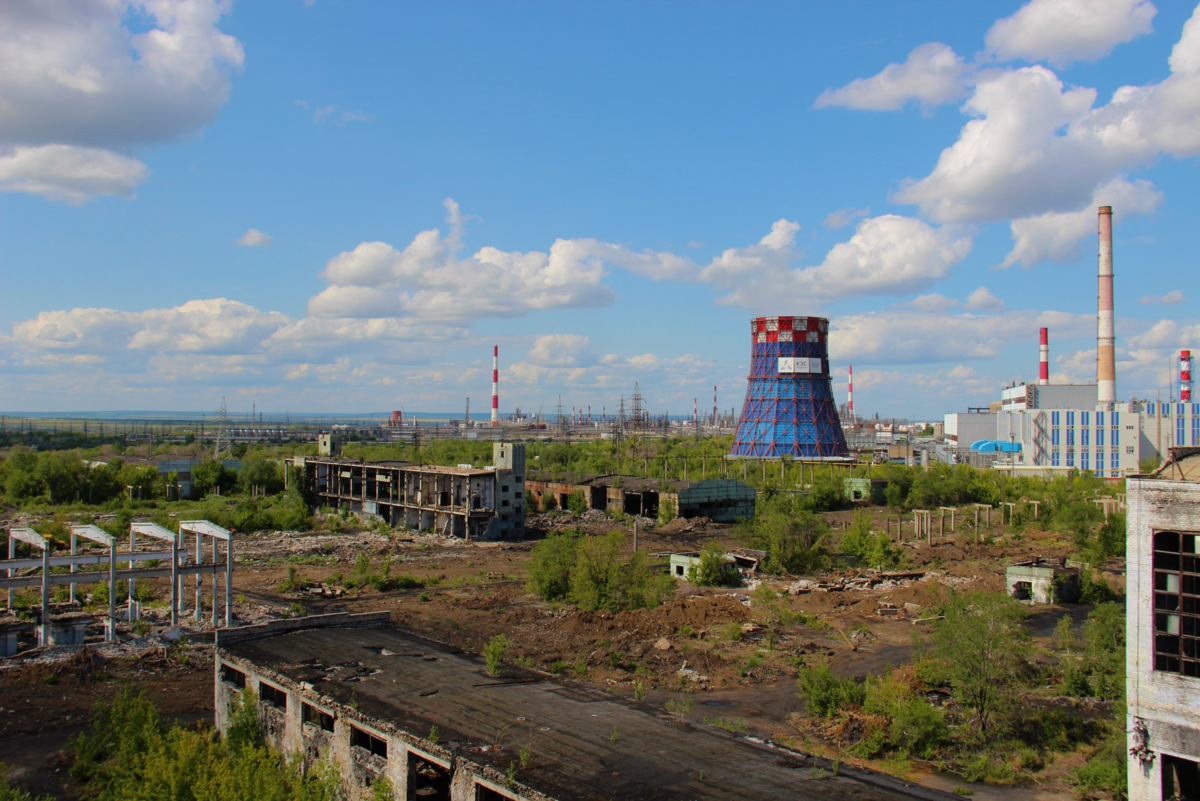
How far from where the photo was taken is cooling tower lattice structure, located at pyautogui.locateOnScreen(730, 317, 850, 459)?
68.8 meters

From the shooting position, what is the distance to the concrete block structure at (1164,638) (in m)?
10.3

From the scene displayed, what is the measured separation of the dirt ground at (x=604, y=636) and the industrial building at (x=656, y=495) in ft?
50.2

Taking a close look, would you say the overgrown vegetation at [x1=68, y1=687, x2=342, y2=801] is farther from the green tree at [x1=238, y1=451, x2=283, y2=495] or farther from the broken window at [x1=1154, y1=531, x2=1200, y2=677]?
the green tree at [x1=238, y1=451, x2=283, y2=495]

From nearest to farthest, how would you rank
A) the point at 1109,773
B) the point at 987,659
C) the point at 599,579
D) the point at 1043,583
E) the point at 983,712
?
the point at 1109,773 < the point at 983,712 < the point at 987,659 < the point at 599,579 < the point at 1043,583

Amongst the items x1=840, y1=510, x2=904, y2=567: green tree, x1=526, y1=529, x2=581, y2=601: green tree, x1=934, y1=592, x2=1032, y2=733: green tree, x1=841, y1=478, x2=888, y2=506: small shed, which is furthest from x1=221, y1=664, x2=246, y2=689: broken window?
x1=841, y1=478, x2=888, y2=506: small shed

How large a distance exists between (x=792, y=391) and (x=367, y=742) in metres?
63.0

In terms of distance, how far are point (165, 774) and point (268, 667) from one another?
3.56m

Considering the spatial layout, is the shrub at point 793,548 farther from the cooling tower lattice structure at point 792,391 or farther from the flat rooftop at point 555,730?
the cooling tower lattice structure at point 792,391

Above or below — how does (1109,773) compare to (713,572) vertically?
above

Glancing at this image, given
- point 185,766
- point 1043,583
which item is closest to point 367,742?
point 185,766

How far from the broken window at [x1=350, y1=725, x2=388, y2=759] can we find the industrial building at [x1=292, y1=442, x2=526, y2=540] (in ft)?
105

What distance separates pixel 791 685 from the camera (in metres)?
17.9

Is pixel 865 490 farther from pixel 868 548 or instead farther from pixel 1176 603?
pixel 1176 603

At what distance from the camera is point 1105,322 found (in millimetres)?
62188
